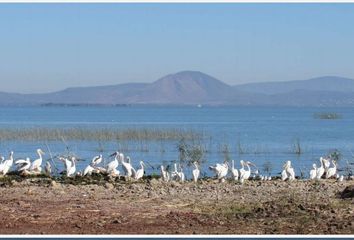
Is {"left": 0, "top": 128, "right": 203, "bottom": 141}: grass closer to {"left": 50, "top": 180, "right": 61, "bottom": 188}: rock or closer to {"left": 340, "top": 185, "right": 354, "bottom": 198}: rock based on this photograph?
{"left": 50, "top": 180, "right": 61, "bottom": 188}: rock

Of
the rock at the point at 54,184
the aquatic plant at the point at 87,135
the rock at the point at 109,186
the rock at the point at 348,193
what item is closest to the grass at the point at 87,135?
the aquatic plant at the point at 87,135

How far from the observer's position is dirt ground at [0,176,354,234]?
13180mm

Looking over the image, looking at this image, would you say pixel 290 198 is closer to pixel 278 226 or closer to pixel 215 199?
pixel 215 199

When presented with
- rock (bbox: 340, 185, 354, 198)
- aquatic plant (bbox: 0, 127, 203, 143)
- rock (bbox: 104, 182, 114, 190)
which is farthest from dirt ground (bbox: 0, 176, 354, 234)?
aquatic plant (bbox: 0, 127, 203, 143)

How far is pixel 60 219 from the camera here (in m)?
13.9

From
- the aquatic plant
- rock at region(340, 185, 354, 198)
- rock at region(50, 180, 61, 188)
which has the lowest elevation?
the aquatic plant

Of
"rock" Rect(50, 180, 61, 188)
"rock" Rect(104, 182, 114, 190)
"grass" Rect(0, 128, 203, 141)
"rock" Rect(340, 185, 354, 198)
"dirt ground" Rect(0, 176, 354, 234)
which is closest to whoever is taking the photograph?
"dirt ground" Rect(0, 176, 354, 234)

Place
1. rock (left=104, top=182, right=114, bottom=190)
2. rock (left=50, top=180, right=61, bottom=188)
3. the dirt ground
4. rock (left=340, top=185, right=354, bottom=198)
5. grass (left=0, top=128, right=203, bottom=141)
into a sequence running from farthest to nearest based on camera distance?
1. grass (left=0, top=128, right=203, bottom=141)
2. rock (left=50, top=180, right=61, bottom=188)
3. rock (left=104, top=182, right=114, bottom=190)
4. rock (left=340, top=185, right=354, bottom=198)
5. the dirt ground

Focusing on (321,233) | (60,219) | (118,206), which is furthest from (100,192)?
→ (321,233)

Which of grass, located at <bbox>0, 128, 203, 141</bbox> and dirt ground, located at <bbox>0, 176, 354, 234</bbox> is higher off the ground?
dirt ground, located at <bbox>0, 176, 354, 234</bbox>

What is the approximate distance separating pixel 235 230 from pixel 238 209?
1.81 metres

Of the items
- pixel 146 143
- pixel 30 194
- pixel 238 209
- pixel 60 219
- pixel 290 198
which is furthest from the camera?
pixel 146 143

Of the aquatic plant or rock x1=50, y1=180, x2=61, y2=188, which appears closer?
rock x1=50, y1=180, x2=61, y2=188

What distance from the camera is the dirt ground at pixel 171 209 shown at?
43.2 feet
